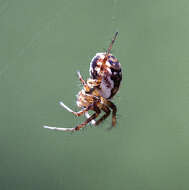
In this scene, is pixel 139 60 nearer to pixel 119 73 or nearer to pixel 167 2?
pixel 167 2

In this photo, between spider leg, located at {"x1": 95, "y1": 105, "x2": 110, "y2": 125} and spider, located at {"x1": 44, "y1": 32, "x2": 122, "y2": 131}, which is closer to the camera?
spider, located at {"x1": 44, "y1": 32, "x2": 122, "y2": 131}

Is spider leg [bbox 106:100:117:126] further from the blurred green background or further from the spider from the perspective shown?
the blurred green background

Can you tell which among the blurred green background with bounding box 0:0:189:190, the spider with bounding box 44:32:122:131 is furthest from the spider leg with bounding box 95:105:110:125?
the blurred green background with bounding box 0:0:189:190

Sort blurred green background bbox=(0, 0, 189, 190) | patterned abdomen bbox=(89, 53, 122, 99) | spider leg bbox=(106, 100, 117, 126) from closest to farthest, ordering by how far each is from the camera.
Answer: patterned abdomen bbox=(89, 53, 122, 99) → spider leg bbox=(106, 100, 117, 126) → blurred green background bbox=(0, 0, 189, 190)

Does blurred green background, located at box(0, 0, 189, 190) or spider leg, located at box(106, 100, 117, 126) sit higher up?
blurred green background, located at box(0, 0, 189, 190)

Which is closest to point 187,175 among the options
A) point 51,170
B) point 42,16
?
point 51,170

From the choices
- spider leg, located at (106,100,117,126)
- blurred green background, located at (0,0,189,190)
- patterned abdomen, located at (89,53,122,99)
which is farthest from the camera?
blurred green background, located at (0,0,189,190)
